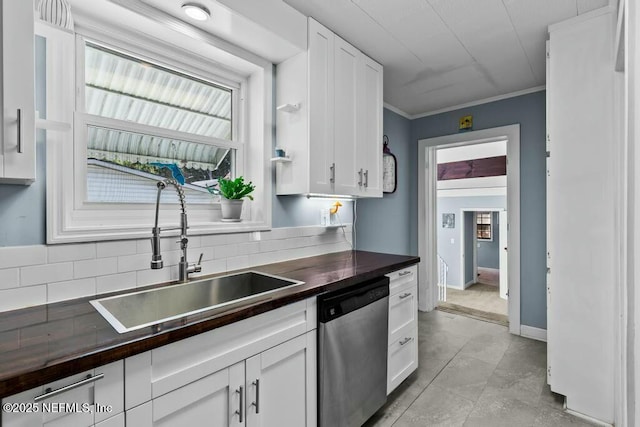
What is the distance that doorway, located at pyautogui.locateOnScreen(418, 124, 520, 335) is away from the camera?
317cm

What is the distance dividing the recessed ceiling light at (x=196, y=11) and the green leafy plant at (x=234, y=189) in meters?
0.88

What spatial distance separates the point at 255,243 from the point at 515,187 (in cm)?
275

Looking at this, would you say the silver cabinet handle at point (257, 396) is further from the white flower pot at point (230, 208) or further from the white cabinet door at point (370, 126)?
the white cabinet door at point (370, 126)

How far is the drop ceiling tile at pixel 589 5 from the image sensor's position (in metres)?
1.81

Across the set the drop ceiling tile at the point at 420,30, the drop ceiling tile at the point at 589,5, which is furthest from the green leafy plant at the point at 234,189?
the drop ceiling tile at the point at 589,5

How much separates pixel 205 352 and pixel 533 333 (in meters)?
3.29

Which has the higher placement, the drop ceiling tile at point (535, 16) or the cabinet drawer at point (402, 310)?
the drop ceiling tile at point (535, 16)

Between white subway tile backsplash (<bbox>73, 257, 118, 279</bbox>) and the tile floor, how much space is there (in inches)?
65.2

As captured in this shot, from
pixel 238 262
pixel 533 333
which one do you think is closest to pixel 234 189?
pixel 238 262

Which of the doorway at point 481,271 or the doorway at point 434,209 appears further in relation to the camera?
the doorway at point 481,271

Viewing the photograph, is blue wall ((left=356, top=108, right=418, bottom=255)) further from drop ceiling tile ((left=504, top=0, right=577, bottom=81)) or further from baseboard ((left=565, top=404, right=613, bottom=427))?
baseboard ((left=565, top=404, right=613, bottom=427))

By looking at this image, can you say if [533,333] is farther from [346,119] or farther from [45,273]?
[45,273]

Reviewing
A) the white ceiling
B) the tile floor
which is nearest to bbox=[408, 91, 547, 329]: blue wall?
the white ceiling

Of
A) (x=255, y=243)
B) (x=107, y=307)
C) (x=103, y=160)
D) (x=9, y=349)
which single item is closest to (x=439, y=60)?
(x=255, y=243)
